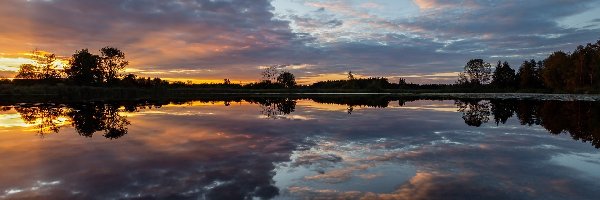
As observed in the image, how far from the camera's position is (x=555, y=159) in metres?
12.5

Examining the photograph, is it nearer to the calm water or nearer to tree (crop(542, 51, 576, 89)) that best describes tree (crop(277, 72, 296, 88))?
tree (crop(542, 51, 576, 89))

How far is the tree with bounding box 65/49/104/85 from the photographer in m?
98.2

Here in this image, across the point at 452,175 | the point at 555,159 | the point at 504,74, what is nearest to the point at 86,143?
the point at 452,175

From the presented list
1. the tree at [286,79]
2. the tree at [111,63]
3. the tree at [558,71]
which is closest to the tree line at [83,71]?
the tree at [111,63]

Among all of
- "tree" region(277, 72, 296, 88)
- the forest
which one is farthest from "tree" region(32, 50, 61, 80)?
"tree" region(277, 72, 296, 88)

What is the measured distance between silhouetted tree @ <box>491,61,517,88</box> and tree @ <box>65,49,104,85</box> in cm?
11861

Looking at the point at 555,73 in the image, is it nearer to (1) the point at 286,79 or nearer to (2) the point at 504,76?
(2) the point at 504,76

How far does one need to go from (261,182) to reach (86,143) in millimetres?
10247

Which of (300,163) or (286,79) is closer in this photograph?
Result: (300,163)

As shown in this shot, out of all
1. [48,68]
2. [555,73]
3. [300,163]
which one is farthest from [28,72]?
[555,73]

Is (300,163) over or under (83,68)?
under

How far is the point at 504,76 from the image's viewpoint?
4938 inches

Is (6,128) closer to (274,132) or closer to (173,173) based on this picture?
(274,132)

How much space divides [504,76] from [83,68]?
122498mm
